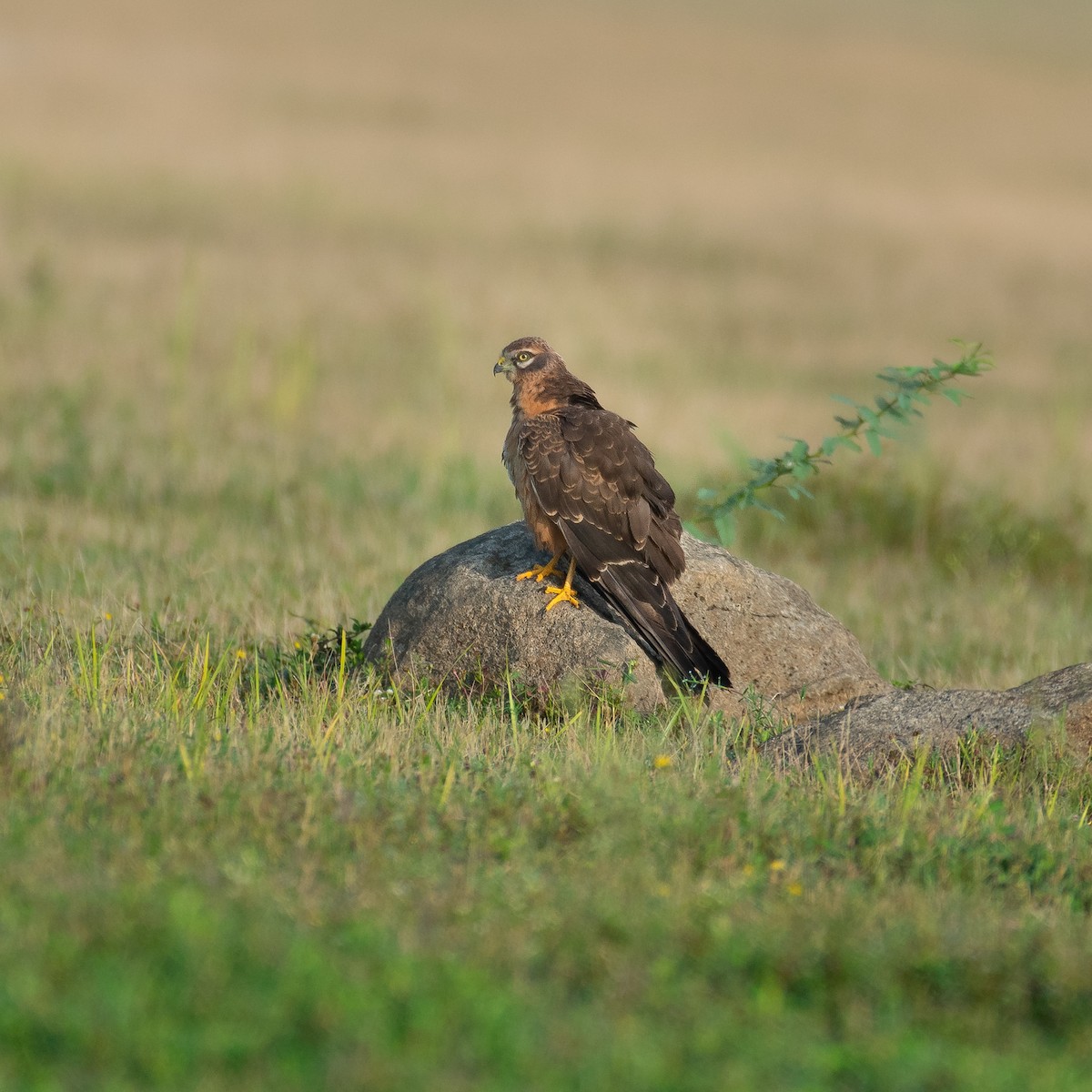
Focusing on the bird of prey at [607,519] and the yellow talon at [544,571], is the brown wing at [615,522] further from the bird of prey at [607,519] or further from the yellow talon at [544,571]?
the yellow talon at [544,571]

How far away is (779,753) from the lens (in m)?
6.04

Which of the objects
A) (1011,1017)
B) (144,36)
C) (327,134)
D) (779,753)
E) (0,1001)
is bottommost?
(1011,1017)

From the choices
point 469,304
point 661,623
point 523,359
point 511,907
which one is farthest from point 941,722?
point 469,304

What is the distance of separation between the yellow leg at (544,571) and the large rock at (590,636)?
46 mm

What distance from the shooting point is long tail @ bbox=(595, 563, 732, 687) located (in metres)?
6.58

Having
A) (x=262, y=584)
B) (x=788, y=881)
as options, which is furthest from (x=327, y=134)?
(x=788, y=881)

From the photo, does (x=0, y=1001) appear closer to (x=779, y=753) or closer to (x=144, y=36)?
(x=779, y=753)

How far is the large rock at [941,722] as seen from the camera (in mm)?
6027

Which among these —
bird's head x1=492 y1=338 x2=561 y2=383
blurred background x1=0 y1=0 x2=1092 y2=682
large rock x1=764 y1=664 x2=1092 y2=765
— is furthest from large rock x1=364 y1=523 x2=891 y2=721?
blurred background x1=0 y1=0 x2=1092 y2=682

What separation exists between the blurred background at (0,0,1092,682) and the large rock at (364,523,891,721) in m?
1.57

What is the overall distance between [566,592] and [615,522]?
403mm

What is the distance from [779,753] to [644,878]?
1785 millimetres

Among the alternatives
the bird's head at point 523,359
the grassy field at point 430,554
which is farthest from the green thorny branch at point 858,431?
the bird's head at point 523,359

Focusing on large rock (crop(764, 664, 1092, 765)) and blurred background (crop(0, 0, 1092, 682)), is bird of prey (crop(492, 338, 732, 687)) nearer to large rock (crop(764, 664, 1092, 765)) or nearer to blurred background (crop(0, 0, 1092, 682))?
large rock (crop(764, 664, 1092, 765))
